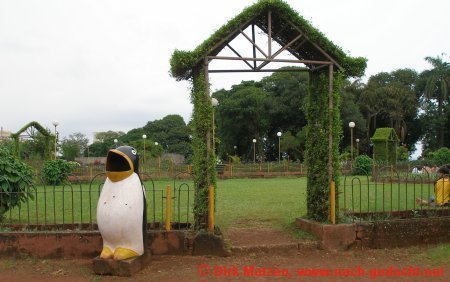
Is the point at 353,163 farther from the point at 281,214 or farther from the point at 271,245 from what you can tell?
the point at 271,245

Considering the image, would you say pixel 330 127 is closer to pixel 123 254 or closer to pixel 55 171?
pixel 123 254

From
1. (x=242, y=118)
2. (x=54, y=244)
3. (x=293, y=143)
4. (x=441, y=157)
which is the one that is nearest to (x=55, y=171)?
(x=54, y=244)

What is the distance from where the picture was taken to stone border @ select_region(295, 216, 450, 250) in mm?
7293

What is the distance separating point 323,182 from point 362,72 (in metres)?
2.29

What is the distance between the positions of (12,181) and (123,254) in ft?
12.7

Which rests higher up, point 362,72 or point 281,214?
point 362,72

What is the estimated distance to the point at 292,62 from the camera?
7.68 m

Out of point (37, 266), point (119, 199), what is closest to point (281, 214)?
point (119, 199)

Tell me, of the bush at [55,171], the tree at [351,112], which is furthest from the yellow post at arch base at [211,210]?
the tree at [351,112]

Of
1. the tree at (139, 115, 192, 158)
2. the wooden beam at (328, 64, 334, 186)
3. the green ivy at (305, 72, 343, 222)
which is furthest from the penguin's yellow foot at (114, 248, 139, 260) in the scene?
the tree at (139, 115, 192, 158)

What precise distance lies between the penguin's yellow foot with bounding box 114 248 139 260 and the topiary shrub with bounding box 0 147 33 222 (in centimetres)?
321

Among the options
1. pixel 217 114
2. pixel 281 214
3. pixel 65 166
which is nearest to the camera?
pixel 281 214

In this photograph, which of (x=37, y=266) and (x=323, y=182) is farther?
(x=323, y=182)

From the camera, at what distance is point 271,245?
23.2 feet
